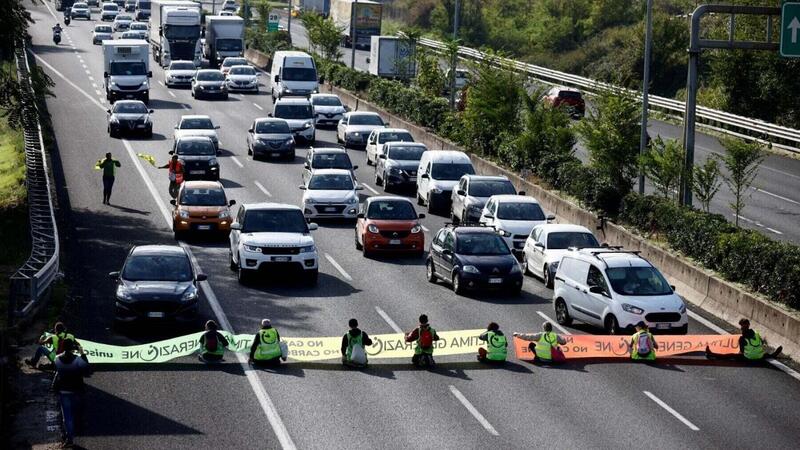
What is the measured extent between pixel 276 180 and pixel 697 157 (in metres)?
17.3

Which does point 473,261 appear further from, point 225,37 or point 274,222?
point 225,37

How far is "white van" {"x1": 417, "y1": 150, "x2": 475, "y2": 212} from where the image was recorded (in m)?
42.6

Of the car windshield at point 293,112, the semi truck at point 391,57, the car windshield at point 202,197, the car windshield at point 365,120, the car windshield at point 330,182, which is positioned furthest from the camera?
the semi truck at point 391,57

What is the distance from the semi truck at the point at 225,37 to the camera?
8581 cm

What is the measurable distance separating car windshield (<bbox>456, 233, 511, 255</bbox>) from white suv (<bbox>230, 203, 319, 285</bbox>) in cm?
345

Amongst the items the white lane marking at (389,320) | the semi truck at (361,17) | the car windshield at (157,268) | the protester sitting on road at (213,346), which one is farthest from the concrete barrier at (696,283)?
the semi truck at (361,17)

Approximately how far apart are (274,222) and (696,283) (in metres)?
10.1

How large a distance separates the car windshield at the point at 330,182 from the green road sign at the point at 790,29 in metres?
15.0

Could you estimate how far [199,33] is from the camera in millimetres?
82750

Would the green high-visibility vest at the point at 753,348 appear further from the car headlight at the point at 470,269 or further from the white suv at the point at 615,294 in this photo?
the car headlight at the point at 470,269

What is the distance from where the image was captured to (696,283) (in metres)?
31.2

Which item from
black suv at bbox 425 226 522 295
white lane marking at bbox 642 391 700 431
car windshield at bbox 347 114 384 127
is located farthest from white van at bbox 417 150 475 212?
white lane marking at bbox 642 391 700 431

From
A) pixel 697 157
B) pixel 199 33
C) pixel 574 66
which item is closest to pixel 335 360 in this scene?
pixel 697 157

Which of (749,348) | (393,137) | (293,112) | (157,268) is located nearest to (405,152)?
(393,137)
